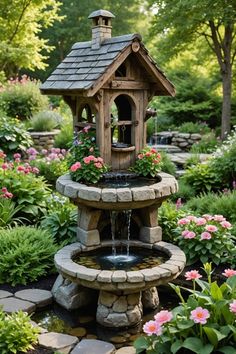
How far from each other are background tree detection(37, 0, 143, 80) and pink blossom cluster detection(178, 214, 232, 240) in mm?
24200

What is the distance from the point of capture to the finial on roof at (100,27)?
5.76 m

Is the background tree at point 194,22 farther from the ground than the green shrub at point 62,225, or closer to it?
farther from the ground

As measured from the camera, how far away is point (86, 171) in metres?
5.49

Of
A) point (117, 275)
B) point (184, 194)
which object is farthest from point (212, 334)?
point (184, 194)

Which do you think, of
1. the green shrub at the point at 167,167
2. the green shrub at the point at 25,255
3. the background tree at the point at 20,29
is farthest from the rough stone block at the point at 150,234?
the background tree at the point at 20,29

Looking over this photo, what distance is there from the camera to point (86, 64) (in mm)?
5758

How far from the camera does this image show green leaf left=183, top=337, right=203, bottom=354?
321cm

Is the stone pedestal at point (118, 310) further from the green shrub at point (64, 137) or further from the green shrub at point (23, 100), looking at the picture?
the green shrub at point (23, 100)

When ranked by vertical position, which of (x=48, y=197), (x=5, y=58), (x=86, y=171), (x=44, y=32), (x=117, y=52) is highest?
(x=44, y=32)

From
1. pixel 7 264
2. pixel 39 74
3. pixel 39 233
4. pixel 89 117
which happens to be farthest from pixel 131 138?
pixel 39 74

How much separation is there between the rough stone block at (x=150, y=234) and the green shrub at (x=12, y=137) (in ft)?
17.0

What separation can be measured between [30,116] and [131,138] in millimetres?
7817

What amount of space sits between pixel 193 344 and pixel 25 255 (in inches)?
111

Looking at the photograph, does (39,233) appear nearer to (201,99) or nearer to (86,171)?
(86,171)
